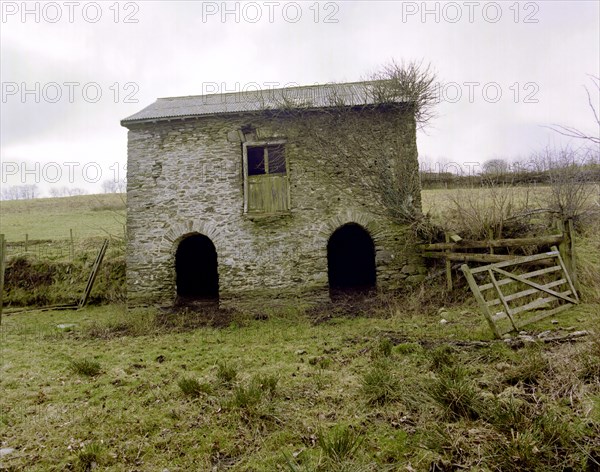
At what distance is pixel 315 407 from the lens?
4.43 metres

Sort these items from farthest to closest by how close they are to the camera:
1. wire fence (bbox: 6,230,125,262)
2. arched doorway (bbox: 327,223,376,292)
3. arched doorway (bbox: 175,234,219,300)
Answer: wire fence (bbox: 6,230,125,262)
arched doorway (bbox: 327,223,376,292)
arched doorway (bbox: 175,234,219,300)

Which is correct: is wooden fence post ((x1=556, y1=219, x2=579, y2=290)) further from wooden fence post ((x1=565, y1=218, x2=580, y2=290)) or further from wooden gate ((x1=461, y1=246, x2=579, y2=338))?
wooden gate ((x1=461, y1=246, x2=579, y2=338))

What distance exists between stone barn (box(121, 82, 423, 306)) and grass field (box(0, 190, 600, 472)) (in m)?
3.03

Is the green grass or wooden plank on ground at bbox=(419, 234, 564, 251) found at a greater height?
wooden plank on ground at bbox=(419, 234, 564, 251)

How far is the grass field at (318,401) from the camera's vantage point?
338 centimetres

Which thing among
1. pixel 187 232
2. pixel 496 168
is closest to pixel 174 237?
pixel 187 232

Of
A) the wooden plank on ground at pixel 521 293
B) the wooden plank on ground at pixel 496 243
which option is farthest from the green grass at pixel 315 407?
the wooden plank on ground at pixel 496 243

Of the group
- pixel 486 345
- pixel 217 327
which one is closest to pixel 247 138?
pixel 217 327

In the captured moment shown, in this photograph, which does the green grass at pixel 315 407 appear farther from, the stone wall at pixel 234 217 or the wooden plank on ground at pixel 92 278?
the wooden plank on ground at pixel 92 278

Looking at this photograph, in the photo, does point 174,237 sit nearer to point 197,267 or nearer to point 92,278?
point 197,267

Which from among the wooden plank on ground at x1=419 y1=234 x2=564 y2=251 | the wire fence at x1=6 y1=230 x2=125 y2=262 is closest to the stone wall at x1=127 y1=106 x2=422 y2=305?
the wooden plank on ground at x1=419 y1=234 x2=564 y2=251

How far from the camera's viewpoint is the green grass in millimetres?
3375

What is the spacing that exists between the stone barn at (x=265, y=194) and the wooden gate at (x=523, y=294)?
3096 millimetres

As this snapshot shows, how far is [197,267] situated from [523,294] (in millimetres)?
11126
